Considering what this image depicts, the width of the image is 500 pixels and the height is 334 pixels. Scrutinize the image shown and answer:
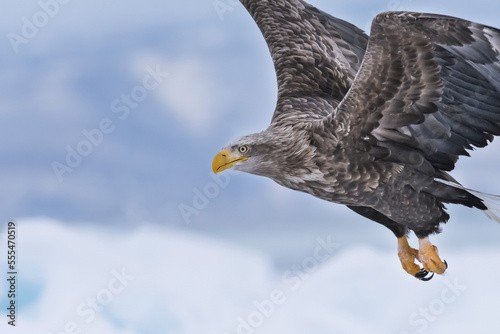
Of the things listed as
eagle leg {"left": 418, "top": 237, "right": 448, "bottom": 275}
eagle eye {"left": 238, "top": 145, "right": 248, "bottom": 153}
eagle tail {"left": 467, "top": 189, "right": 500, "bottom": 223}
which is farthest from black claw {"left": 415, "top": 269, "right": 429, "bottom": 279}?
eagle eye {"left": 238, "top": 145, "right": 248, "bottom": 153}

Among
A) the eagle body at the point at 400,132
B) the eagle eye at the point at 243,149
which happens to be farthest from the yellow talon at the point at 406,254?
the eagle eye at the point at 243,149

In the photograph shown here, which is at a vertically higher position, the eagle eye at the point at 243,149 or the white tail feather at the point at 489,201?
the white tail feather at the point at 489,201

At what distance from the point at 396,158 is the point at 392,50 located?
0.96 m

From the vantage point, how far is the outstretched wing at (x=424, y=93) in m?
5.76

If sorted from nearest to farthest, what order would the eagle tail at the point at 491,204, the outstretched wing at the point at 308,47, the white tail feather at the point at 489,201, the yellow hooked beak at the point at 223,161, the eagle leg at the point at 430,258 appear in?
the yellow hooked beak at the point at 223,161, the white tail feather at the point at 489,201, the eagle tail at the point at 491,204, the eagle leg at the point at 430,258, the outstretched wing at the point at 308,47

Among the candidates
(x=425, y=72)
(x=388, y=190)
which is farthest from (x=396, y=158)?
(x=425, y=72)

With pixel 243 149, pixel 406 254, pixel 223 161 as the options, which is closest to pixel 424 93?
pixel 243 149

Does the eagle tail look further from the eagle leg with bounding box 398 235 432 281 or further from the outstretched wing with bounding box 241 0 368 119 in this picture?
the outstretched wing with bounding box 241 0 368 119

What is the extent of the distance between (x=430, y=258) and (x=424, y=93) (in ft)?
5.82

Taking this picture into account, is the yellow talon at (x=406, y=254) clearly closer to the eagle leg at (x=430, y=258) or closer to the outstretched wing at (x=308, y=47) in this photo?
the eagle leg at (x=430, y=258)

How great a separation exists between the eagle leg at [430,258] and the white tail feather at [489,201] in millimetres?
577

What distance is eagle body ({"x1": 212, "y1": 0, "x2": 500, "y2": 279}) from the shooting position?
580 cm

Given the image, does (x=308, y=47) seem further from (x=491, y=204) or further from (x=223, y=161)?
(x=491, y=204)

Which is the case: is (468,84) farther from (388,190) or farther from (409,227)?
(409,227)
